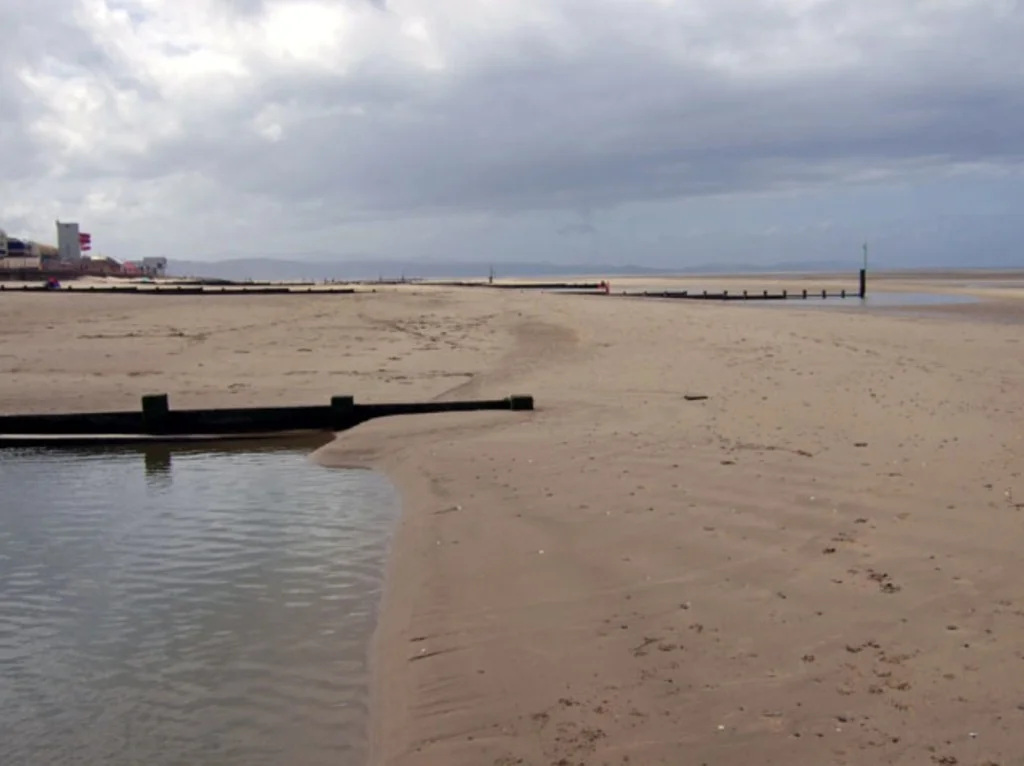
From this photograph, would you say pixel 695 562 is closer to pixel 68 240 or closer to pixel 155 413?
pixel 155 413

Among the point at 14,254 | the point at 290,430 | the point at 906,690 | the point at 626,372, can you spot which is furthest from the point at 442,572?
the point at 14,254

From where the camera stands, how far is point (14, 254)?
344ft

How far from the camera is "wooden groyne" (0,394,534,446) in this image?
13.5 metres

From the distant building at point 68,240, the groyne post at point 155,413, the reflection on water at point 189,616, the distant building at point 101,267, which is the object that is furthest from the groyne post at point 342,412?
the distant building at point 68,240

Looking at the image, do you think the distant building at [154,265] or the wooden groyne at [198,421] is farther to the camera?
the distant building at [154,265]

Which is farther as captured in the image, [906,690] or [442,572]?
[442,572]

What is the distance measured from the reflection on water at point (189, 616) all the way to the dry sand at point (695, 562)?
0.40 metres

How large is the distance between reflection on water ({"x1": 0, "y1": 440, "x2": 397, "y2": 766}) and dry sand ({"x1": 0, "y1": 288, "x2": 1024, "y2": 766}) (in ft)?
1.32

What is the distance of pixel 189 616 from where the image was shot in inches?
258

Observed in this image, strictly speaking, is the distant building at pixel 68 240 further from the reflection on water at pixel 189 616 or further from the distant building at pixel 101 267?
the reflection on water at pixel 189 616

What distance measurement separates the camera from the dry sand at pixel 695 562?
4.33 metres

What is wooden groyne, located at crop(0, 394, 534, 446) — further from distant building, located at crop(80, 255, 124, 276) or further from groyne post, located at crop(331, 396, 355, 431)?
distant building, located at crop(80, 255, 124, 276)

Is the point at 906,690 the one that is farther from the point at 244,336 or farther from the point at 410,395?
the point at 244,336

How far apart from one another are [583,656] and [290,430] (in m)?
9.44
